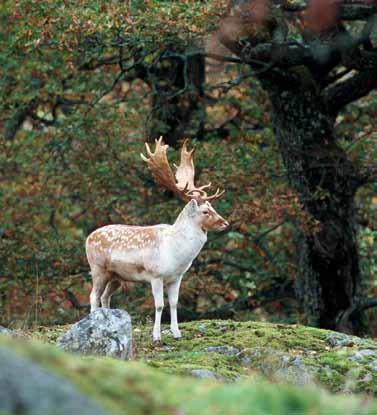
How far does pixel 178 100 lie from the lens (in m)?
22.2

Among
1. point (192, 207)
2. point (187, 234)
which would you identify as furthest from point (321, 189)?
point (187, 234)

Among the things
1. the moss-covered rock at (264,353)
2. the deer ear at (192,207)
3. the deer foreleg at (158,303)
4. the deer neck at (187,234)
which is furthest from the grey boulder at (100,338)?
the deer ear at (192,207)

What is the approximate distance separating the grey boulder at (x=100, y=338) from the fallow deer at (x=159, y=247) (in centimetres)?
167

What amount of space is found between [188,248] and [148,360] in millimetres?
1933

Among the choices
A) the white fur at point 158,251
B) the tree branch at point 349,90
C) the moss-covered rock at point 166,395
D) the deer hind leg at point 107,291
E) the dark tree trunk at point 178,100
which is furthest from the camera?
the dark tree trunk at point 178,100

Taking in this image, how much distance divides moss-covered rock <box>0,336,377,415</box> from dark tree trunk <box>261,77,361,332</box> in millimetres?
12542

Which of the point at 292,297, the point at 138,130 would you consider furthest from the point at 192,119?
Result: the point at 292,297

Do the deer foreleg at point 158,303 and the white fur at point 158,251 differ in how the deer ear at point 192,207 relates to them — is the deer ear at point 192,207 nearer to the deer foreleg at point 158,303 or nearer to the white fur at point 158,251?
the white fur at point 158,251

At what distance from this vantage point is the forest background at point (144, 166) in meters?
18.0

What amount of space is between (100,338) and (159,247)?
6.46 ft

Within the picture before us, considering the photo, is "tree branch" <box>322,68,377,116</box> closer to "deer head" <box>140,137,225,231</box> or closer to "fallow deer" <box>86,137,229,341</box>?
"deer head" <box>140,137,225,231</box>

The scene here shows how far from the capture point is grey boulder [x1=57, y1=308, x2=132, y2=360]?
10250 mm

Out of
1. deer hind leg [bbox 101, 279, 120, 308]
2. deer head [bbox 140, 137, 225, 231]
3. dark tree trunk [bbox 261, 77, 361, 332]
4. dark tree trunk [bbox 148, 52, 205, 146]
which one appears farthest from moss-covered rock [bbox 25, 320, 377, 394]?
dark tree trunk [bbox 148, 52, 205, 146]

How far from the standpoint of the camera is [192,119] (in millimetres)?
22438
